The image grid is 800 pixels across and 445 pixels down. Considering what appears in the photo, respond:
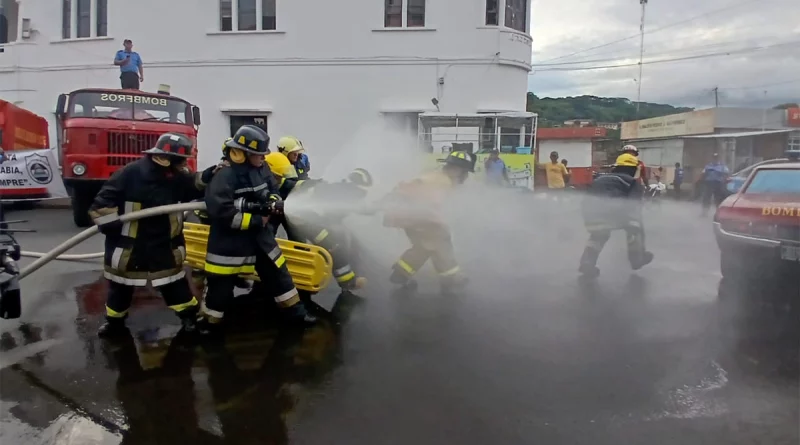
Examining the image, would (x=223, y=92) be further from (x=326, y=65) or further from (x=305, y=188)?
(x=305, y=188)

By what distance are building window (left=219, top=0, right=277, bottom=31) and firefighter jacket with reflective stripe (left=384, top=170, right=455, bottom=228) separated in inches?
500

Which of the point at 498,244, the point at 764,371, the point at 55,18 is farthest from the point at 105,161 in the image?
the point at 55,18

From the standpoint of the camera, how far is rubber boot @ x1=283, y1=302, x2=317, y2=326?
518 centimetres

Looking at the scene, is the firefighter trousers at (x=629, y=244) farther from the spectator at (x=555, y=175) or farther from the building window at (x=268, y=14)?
the building window at (x=268, y=14)

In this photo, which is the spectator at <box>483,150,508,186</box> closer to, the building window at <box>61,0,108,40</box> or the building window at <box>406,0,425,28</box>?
the building window at <box>406,0,425,28</box>

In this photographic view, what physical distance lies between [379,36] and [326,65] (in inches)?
64.8

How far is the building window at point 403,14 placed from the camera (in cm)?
1686

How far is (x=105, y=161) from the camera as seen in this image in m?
9.98

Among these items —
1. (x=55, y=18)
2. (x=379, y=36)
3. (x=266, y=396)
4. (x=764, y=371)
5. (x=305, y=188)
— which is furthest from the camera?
(x=55, y=18)

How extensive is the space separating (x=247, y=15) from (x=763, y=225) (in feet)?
49.7

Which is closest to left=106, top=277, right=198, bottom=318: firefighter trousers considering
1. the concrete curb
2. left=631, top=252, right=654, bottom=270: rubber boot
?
left=631, top=252, right=654, bottom=270: rubber boot

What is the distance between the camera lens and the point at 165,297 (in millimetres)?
4918

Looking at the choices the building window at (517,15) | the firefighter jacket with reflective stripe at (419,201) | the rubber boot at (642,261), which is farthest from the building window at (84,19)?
the rubber boot at (642,261)

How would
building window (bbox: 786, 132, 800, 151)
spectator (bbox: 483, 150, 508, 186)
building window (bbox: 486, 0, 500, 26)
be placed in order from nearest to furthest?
spectator (bbox: 483, 150, 508, 186)
building window (bbox: 486, 0, 500, 26)
building window (bbox: 786, 132, 800, 151)
